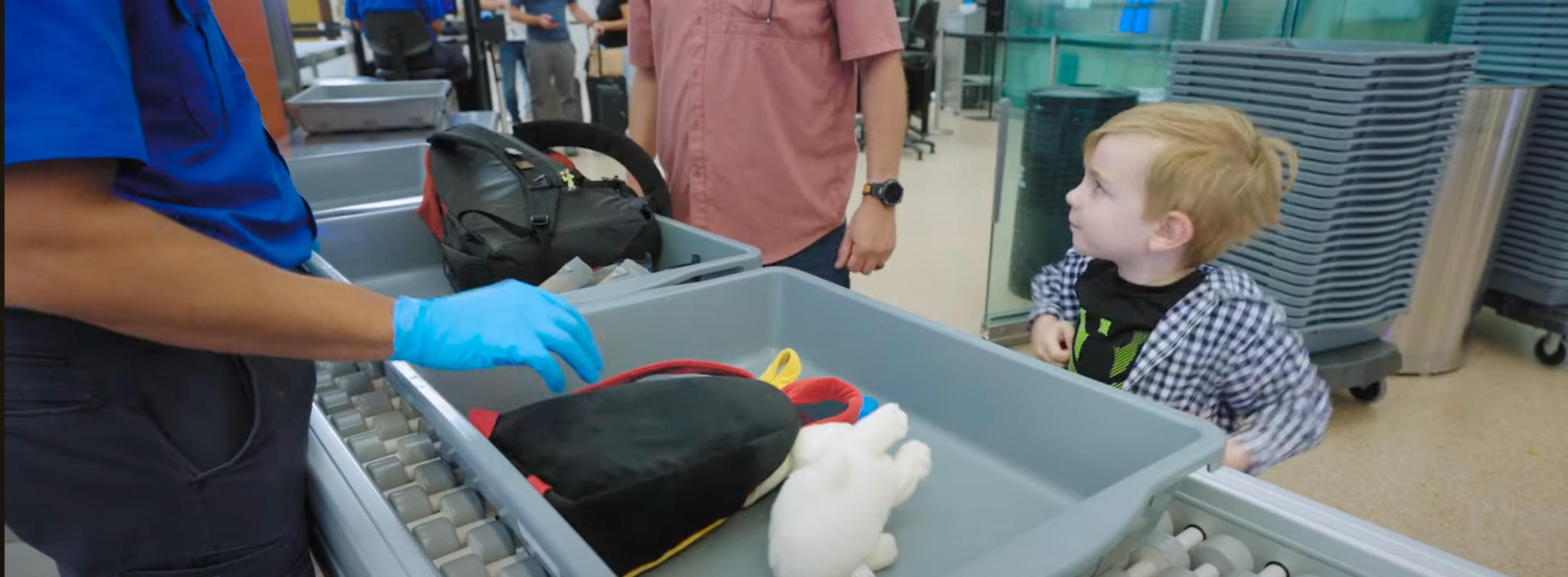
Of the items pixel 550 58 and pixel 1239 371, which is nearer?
pixel 1239 371

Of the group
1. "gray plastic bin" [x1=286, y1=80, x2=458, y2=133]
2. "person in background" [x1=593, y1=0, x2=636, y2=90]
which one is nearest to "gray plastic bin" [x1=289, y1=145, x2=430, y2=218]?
"gray plastic bin" [x1=286, y1=80, x2=458, y2=133]

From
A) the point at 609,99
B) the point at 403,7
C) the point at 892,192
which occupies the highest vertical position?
the point at 403,7

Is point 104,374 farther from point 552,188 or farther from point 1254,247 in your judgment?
point 1254,247

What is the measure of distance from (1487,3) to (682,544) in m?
3.21

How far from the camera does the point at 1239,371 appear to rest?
1.02 metres

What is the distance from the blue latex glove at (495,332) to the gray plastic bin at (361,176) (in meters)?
1.29

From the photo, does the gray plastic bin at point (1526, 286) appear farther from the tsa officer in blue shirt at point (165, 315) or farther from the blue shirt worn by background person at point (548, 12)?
the blue shirt worn by background person at point (548, 12)

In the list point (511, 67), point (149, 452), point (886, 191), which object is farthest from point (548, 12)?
point (149, 452)

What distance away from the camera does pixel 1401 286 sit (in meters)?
2.36

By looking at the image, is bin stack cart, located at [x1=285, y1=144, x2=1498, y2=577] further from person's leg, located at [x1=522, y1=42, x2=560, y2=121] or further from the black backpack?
person's leg, located at [x1=522, y1=42, x2=560, y2=121]

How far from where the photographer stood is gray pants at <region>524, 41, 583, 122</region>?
534cm

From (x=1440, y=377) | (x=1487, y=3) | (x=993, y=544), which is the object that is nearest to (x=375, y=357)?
(x=993, y=544)

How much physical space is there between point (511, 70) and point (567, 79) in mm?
609

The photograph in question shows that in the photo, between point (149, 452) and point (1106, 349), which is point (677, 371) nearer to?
point (149, 452)
